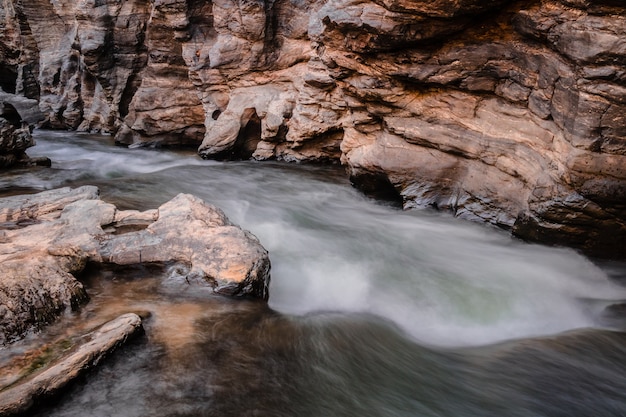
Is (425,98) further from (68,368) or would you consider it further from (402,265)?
(68,368)

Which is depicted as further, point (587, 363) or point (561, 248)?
point (561, 248)

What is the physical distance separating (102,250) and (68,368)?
5.87 feet

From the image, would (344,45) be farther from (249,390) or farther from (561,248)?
(249,390)

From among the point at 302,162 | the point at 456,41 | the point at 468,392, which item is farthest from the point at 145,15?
the point at 468,392

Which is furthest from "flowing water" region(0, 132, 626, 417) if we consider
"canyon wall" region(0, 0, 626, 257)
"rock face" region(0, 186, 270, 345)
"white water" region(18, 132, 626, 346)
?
"canyon wall" region(0, 0, 626, 257)

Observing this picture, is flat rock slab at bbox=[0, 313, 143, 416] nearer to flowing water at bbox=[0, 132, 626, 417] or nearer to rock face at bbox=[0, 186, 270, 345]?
flowing water at bbox=[0, 132, 626, 417]

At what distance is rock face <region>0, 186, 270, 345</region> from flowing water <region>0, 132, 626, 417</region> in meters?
0.16

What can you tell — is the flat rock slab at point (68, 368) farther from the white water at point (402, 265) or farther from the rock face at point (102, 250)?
the white water at point (402, 265)

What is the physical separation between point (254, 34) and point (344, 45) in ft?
16.5

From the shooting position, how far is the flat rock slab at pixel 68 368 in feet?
8.05

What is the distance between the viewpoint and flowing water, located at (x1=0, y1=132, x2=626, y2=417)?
9.73 ft

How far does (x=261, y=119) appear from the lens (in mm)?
11531

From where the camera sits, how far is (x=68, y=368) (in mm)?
2723

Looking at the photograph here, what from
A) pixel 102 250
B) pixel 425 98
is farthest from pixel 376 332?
pixel 425 98
